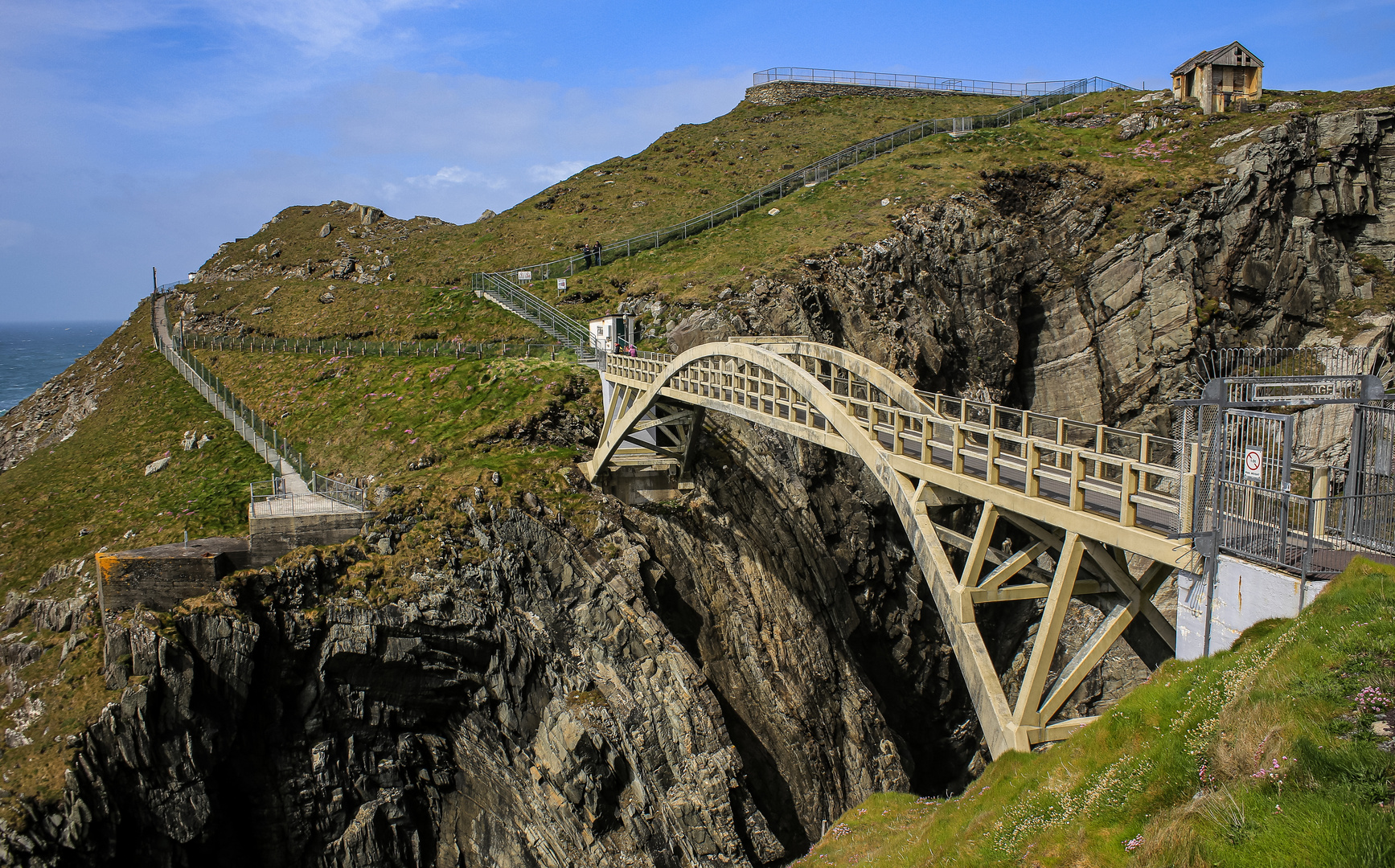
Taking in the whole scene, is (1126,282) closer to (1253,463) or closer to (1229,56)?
(1229,56)

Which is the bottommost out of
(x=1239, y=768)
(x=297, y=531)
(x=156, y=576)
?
(x=156, y=576)

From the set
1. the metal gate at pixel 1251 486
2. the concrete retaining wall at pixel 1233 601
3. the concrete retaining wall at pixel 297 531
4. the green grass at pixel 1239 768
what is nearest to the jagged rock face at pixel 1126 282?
the concrete retaining wall at pixel 297 531

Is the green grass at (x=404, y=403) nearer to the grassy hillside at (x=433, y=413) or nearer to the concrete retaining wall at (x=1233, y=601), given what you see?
the grassy hillside at (x=433, y=413)

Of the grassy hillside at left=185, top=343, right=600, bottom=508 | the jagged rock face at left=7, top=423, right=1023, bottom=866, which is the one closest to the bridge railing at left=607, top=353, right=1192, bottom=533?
the jagged rock face at left=7, top=423, right=1023, bottom=866

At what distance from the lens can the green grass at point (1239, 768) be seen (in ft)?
17.9

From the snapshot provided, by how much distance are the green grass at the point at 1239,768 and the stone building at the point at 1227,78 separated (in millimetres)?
59569

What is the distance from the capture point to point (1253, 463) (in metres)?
9.37

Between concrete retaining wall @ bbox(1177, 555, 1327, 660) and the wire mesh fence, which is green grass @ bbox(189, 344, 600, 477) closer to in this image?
the wire mesh fence

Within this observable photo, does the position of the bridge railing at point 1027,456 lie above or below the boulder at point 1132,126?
below

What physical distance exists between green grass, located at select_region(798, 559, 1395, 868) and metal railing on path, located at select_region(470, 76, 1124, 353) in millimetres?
35784

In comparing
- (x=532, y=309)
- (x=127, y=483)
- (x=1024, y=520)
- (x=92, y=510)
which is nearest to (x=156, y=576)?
(x=92, y=510)

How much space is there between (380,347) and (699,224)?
76.3ft

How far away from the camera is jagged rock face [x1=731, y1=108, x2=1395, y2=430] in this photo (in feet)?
143

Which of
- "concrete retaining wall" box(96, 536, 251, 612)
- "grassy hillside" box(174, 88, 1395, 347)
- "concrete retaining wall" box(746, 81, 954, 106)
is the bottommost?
"concrete retaining wall" box(96, 536, 251, 612)
